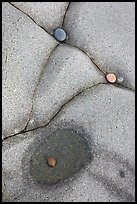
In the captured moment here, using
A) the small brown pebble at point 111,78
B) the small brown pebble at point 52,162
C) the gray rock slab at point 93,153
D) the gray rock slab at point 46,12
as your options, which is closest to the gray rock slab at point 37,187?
the gray rock slab at point 93,153

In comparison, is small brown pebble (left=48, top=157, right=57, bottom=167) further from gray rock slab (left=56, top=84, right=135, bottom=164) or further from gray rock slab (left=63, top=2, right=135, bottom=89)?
gray rock slab (left=63, top=2, right=135, bottom=89)

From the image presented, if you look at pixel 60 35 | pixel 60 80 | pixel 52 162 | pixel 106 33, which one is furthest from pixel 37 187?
pixel 106 33

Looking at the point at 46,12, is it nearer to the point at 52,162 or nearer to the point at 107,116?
the point at 107,116

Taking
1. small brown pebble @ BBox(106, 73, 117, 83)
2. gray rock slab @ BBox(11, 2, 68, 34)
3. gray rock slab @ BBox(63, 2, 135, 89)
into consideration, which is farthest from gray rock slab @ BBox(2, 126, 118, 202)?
gray rock slab @ BBox(11, 2, 68, 34)

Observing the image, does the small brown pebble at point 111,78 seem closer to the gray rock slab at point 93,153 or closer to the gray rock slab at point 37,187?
the gray rock slab at point 93,153

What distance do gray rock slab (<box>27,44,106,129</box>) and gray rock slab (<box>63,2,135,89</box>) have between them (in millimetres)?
128

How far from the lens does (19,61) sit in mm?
3193

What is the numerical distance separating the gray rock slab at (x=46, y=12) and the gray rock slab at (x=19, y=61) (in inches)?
3.4

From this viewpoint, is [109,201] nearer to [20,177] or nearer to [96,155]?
[96,155]

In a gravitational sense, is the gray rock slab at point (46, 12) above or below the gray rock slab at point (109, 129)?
above

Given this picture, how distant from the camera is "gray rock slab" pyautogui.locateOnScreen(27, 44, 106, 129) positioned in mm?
Result: 3125

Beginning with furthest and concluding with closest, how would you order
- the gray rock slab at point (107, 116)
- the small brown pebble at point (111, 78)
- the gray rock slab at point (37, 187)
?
1. the small brown pebble at point (111, 78)
2. the gray rock slab at point (107, 116)
3. the gray rock slab at point (37, 187)

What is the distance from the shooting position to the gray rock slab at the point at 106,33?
11.1 ft

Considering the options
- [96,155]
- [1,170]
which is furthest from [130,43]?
[1,170]
